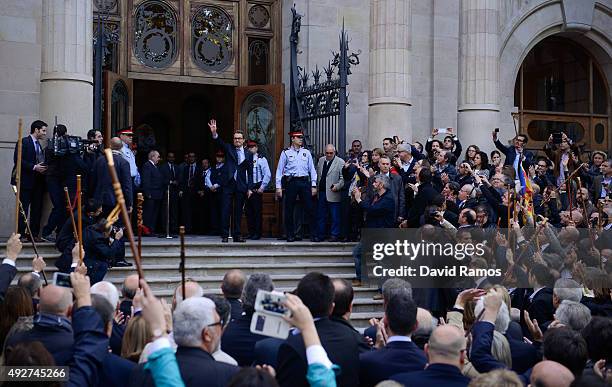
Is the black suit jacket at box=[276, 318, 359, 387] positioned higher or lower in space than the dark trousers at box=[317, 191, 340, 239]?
lower

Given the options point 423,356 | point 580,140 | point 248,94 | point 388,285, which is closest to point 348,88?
point 248,94

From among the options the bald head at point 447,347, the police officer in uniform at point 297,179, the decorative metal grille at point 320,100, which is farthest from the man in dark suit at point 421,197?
the bald head at point 447,347

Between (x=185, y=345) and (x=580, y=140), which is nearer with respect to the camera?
(x=185, y=345)

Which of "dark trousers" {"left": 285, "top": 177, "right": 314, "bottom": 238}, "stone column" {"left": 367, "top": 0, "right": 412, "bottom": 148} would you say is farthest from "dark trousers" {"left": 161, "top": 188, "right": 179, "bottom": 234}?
"stone column" {"left": 367, "top": 0, "right": 412, "bottom": 148}

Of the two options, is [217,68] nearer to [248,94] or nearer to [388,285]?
[248,94]

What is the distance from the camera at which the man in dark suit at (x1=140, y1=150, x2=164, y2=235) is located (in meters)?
15.8

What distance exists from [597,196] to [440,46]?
5.11 m

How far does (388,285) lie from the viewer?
6.62 m

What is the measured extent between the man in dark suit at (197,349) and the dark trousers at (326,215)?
10.4 meters

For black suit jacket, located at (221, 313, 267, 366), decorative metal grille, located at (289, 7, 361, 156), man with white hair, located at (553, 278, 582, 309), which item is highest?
decorative metal grille, located at (289, 7, 361, 156)

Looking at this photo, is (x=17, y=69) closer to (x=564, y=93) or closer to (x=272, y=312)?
(x=272, y=312)

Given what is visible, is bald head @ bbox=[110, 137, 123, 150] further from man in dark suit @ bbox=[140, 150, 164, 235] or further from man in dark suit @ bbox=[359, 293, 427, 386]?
man in dark suit @ bbox=[359, 293, 427, 386]

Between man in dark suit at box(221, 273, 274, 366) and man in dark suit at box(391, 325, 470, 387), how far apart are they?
176cm

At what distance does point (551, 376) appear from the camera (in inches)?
182
